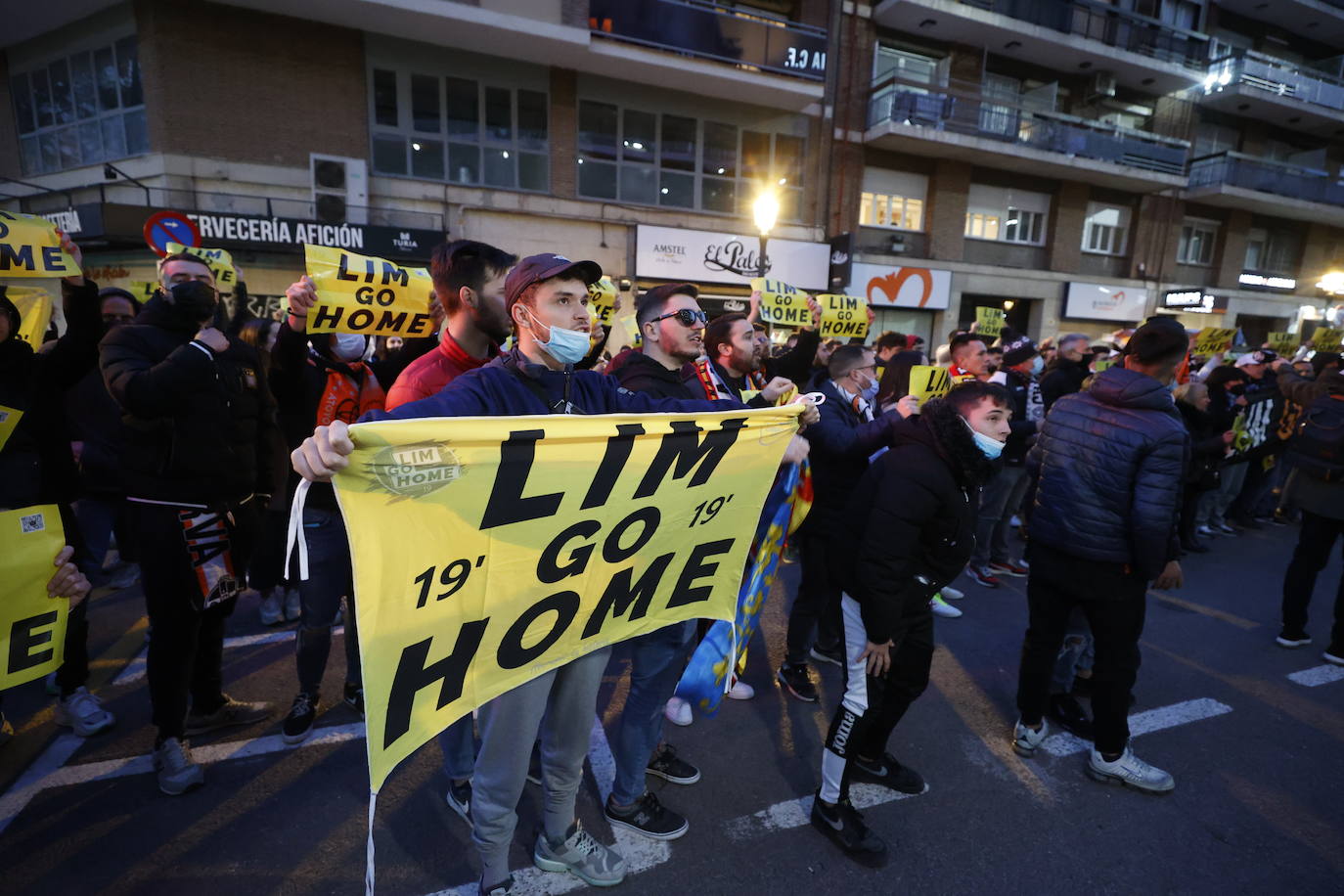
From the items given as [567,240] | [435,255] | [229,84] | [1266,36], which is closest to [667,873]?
[435,255]

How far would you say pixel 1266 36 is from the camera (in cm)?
2158

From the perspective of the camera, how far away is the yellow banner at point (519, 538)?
1.54 m

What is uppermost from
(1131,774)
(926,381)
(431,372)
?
(431,372)

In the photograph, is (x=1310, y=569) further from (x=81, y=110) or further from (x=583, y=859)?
(x=81, y=110)

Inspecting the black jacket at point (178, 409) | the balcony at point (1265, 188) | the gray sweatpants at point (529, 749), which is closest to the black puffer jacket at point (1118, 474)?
the gray sweatpants at point (529, 749)

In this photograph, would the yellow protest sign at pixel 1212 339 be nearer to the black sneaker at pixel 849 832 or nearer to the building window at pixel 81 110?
the black sneaker at pixel 849 832

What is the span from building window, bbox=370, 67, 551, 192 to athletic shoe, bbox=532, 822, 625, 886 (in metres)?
14.0

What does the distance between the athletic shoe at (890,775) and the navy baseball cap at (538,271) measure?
2443mm

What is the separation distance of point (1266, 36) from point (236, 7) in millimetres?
31139

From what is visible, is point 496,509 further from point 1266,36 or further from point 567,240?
point 1266,36

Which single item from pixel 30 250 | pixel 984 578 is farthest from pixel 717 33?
pixel 30 250

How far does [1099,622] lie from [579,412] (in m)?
2.63

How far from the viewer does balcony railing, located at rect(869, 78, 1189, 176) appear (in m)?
16.0

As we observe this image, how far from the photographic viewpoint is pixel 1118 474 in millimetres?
2783
